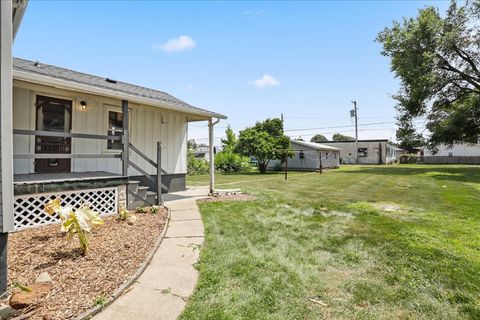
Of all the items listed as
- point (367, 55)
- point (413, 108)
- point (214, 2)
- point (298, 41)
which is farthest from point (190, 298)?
point (413, 108)

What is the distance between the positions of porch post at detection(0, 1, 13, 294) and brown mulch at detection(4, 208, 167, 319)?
54 cm

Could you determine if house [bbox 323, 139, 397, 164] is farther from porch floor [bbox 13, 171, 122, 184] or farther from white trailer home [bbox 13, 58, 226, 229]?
porch floor [bbox 13, 171, 122, 184]

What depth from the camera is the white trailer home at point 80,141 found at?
16.4ft

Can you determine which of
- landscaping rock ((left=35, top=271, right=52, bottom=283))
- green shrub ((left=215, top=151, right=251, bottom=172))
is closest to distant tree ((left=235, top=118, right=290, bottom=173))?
green shrub ((left=215, top=151, right=251, bottom=172))

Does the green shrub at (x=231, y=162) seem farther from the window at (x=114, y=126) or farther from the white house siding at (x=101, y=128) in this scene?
the window at (x=114, y=126)

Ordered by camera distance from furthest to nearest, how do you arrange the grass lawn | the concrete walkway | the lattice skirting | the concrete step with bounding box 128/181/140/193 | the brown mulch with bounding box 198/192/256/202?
the brown mulch with bounding box 198/192/256/202 → the concrete step with bounding box 128/181/140/193 → the lattice skirting → the grass lawn → the concrete walkway

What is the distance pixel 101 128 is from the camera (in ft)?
25.2

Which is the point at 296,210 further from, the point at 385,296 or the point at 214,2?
the point at 214,2

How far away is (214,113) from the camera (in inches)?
357

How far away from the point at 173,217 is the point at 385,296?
4.47 meters

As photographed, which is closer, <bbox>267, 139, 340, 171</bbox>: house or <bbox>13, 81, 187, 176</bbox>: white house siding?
<bbox>13, 81, 187, 176</bbox>: white house siding

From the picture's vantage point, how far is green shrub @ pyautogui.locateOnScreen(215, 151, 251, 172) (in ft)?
76.5

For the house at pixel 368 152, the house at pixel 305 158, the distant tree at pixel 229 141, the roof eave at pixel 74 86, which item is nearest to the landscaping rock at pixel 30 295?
the roof eave at pixel 74 86

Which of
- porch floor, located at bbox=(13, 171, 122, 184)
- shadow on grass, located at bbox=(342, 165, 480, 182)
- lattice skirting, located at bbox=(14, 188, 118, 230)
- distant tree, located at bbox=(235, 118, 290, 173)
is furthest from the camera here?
distant tree, located at bbox=(235, 118, 290, 173)
